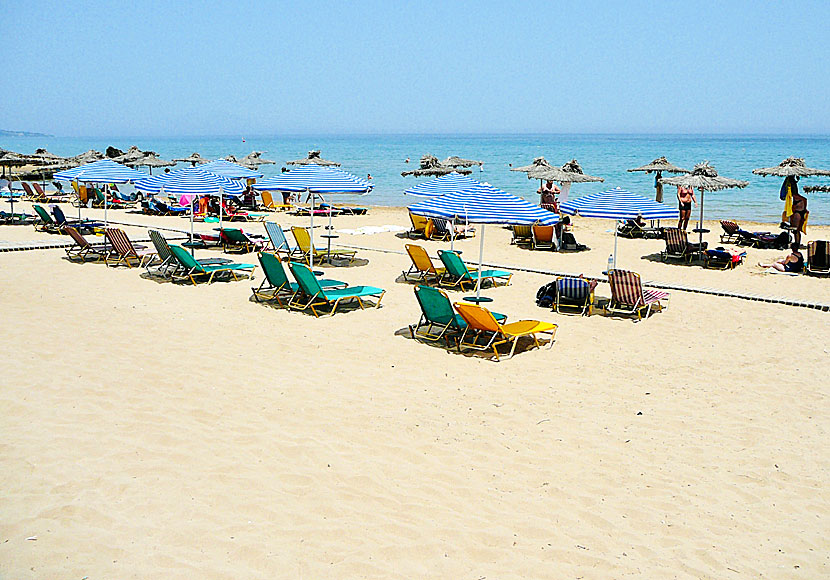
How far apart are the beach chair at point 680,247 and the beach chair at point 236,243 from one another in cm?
867

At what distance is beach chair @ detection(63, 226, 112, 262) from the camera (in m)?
14.0

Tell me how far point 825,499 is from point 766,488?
37 cm

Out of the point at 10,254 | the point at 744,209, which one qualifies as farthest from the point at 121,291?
the point at 744,209

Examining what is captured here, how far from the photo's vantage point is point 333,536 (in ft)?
14.6

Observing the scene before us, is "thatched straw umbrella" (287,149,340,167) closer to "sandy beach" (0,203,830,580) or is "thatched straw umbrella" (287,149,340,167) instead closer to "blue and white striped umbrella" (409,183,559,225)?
"blue and white striped umbrella" (409,183,559,225)

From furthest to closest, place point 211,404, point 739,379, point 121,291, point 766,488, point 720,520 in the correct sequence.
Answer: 1. point 121,291
2. point 739,379
3. point 211,404
4. point 766,488
5. point 720,520

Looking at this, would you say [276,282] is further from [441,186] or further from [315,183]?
[441,186]

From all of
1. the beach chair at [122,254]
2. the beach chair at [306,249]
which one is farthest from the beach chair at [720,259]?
the beach chair at [122,254]

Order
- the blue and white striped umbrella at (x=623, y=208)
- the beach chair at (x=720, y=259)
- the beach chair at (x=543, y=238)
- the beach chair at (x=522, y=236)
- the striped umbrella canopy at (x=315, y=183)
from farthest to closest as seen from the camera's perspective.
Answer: the beach chair at (x=522, y=236) < the beach chair at (x=543, y=238) < the beach chair at (x=720, y=259) < the striped umbrella canopy at (x=315, y=183) < the blue and white striped umbrella at (x=623, y=208)

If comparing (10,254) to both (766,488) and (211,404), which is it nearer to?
(211,404)

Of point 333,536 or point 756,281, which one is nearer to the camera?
point 333,536

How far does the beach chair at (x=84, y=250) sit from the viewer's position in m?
14.0

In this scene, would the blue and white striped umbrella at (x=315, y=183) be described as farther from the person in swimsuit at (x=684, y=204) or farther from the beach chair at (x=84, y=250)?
the person in swimsuit at (x=684, y=204)

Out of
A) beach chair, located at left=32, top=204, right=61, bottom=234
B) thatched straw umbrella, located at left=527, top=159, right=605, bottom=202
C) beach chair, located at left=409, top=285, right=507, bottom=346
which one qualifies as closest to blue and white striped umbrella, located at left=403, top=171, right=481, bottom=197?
thatched straw umbrella, located at left=527, top=159, right=605, bottom=202
